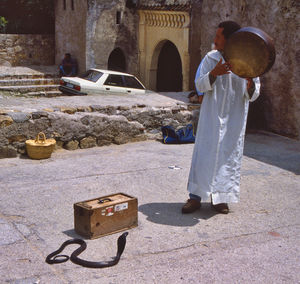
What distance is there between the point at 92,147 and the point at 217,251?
4.25 m

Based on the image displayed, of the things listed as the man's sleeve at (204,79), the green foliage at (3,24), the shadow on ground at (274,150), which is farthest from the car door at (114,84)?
the man's sleeve at (204,79)

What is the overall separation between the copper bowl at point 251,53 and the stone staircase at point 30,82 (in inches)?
487

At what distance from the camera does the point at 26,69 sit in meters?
18.9

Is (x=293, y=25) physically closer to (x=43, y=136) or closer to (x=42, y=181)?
(x=43, y=136)

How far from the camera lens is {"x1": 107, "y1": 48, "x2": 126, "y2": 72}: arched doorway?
66.5ft

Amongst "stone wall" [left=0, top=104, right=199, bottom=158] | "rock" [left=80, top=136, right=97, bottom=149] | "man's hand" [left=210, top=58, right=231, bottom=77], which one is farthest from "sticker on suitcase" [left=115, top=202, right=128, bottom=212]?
"rock" [left=80, top=136, right=97, bottom=149]

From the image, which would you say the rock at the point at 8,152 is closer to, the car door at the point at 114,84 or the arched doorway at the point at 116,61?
the car door at the point at 114,84

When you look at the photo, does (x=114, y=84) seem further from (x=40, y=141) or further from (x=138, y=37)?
(x=40, y=141)

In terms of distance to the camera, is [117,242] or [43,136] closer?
[117,242]

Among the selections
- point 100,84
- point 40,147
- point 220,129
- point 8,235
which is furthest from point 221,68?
point 100,84

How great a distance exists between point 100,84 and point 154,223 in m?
9.67

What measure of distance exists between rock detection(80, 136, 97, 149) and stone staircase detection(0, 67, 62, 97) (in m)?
8.68

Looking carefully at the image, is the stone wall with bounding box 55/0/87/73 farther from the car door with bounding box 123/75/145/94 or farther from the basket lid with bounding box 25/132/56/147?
the basket lid with bounding box 25/132/56/147

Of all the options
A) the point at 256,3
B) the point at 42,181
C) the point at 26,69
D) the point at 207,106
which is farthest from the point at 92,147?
the point at 26,69
